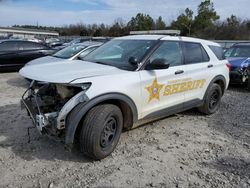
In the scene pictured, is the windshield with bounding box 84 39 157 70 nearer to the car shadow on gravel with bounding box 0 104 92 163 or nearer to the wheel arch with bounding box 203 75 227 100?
the car shadow on gravel with bounding box 0 104 92 163

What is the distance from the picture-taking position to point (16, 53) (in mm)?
10406

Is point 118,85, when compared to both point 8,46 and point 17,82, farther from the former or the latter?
point 8,46

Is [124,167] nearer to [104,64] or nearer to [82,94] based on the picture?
[82,94]

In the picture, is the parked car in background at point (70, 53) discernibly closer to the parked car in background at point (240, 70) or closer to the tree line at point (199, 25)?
the parked car in background at point (240, 70)

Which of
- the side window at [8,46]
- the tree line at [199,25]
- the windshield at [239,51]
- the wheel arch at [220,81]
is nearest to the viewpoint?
the wheel arch at [220,81]

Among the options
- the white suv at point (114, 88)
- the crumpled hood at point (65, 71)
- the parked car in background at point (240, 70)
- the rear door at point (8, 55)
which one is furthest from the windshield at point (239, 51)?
the rear door at point (8, 55)

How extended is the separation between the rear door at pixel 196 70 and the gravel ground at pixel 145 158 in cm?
59

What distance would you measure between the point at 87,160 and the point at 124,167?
1.78 feet

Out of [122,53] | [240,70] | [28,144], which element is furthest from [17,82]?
[240,70]

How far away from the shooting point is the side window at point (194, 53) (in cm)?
473

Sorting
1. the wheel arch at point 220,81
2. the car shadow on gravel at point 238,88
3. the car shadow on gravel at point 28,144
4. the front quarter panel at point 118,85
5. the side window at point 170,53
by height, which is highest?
the side window at point 170,53

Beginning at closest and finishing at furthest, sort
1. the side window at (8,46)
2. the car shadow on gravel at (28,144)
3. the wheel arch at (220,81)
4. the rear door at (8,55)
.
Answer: the car shadow on gravel at (28,144) → the wheel arch at (220,81) → the rear door at (8,55) → the side window at (8,46)

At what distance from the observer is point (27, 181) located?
2.99m

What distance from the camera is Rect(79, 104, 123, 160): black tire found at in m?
3.22
